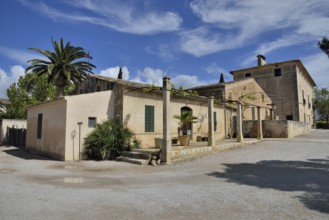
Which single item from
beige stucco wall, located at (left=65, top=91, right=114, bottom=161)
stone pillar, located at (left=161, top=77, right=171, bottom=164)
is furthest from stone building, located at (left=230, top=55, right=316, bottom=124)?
beige stucco wall, located at (left=65, top=91, right=114, bottom=161)

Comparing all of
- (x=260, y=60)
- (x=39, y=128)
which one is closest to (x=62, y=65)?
(x=39, y=128)

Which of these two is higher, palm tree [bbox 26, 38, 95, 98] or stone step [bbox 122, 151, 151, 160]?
palm tree [bbox 26, 38, 95, 98]

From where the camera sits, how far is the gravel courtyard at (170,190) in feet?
14.7

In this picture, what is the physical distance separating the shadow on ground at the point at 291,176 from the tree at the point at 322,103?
42.6 meters

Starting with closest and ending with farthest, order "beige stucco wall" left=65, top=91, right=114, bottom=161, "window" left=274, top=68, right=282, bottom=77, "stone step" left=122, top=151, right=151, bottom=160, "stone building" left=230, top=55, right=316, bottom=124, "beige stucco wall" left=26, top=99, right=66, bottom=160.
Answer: "stone step" left=122, top=151, right=151, bottom=160 → "beige stucco wall" left=65, top=91, right=114, bottom=161 → "beige stucco wall" left=26, top=99, right=66, bottom=160 → "stone building" left=230, top=55, right=316, bottom=124 → "window" left=274, top=68, right=282, bottom=77

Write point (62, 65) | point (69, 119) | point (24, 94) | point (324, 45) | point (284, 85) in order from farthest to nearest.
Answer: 1. point (284, 85)
2. point (24, 94)
3. point (62, 65)
4. point (69, 119)
5. point (324, 45)

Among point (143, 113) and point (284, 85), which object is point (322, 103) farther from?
point (143, 113)

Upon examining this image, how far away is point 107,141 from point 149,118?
3.01 m

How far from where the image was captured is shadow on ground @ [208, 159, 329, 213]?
5367mm

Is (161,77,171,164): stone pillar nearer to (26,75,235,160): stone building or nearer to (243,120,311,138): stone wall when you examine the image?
(26,75,235,160): stone building

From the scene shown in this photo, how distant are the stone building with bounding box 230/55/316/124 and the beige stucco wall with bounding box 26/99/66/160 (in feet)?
83.8

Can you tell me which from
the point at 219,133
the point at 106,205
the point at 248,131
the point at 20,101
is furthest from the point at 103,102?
the point at 20,101

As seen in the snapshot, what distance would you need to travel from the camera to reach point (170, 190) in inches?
241

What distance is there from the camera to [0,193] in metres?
5.75
